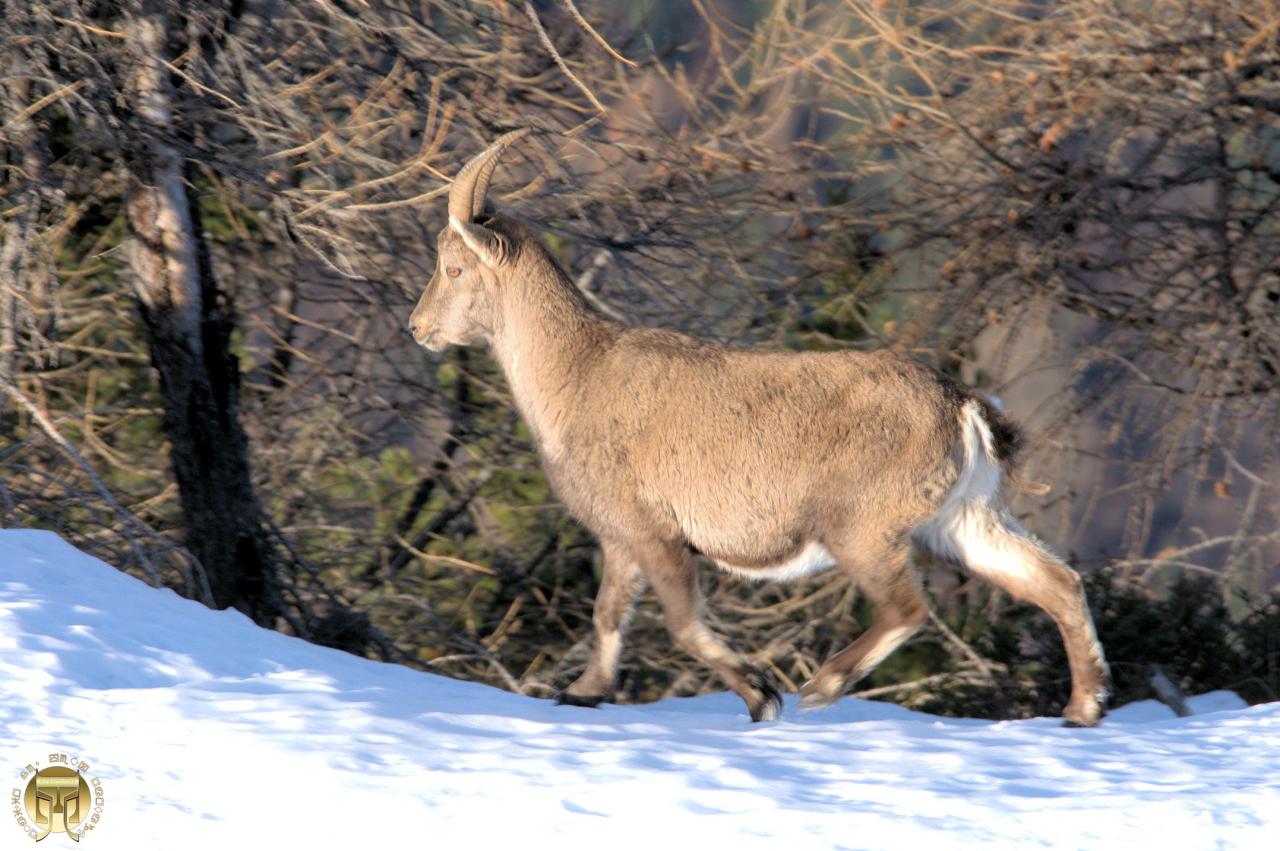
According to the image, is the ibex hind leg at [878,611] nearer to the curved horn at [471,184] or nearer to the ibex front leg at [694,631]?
the ibex front leg at [694,631]

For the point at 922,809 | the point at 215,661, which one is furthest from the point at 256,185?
the point at 922,809

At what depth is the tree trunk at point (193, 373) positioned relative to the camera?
1018 cm

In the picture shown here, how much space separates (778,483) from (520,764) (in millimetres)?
1899

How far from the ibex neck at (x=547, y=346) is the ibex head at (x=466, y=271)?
5.2 inches

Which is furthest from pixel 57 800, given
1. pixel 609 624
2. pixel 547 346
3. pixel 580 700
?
pixel 547 346

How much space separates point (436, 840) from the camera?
5.43 meters

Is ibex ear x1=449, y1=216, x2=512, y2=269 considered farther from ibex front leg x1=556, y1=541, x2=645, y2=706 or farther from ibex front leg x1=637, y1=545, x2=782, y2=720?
ibex front leg x1=637, y1=545, x2=782, y2=720

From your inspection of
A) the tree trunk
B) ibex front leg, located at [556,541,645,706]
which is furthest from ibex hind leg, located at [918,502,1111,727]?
the tree trunk

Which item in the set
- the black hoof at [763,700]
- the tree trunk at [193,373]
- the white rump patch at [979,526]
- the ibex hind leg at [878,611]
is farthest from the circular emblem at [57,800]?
the tree trunk at [193,373]

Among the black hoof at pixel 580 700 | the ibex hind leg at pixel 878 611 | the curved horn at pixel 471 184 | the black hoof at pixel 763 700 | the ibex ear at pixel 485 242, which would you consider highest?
the curved horn at pixel 471 184

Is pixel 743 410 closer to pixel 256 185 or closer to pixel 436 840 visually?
pixel 436 840

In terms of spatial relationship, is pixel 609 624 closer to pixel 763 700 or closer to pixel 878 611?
pixel 763 700

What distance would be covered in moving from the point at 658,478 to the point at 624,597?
631mm

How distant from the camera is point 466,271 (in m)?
8.17
